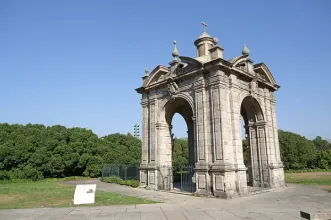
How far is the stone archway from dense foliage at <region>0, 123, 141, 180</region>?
14.2 metres

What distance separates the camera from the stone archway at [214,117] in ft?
44.4

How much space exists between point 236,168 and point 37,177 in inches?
899

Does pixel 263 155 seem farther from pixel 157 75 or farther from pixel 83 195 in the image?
pixel 83 195

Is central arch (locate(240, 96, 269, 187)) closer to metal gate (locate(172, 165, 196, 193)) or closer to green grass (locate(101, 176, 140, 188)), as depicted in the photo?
metal gate (locate(172, 165, 196, 193))

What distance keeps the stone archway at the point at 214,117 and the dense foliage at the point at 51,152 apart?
14.2 meters

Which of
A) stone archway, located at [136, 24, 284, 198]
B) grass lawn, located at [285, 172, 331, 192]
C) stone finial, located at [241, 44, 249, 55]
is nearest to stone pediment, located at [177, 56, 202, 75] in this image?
stone archway, located at [136, 24, 284, 198]

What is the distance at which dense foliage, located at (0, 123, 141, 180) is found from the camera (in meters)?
26.7

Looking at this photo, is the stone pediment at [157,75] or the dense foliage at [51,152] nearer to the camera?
the stone pediment at [157,75]

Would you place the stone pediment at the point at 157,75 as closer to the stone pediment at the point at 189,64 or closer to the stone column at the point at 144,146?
the stone column at the point at 144,146

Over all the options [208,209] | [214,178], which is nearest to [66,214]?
[208,209]

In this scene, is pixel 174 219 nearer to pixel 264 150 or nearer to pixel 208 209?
pixel 208 209

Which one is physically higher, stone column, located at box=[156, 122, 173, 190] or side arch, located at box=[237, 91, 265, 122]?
side arch, located at box=[237, 91, 265, 122]

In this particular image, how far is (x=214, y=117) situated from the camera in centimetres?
1396

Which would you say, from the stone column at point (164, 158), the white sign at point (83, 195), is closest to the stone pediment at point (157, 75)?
the stone column at point (164, 158)
